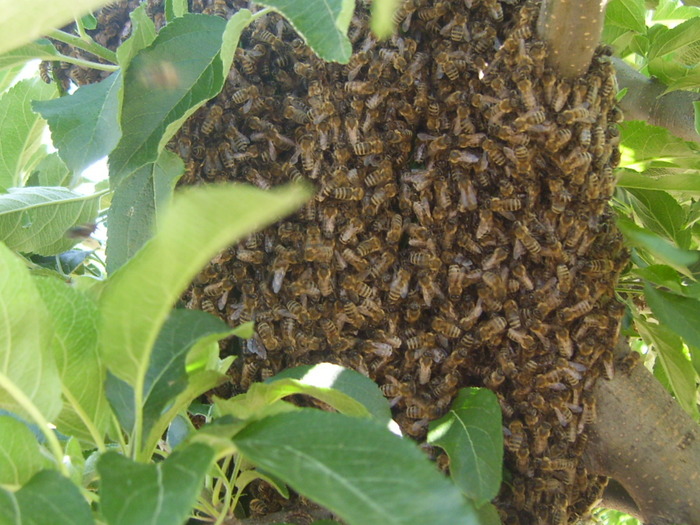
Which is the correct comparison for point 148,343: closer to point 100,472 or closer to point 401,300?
point 100,472

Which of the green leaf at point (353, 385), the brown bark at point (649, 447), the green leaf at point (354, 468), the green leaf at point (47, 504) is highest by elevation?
the green leaf at point (354, 468)

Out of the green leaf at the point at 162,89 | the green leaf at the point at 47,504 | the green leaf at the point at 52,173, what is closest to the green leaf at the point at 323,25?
the green leaf at the point at 162,89

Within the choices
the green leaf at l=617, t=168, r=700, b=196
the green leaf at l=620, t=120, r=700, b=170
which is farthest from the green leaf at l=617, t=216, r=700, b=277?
the green leaf at l=620, t=120, r=700, b=170

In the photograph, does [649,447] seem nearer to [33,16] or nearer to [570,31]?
[570,31]

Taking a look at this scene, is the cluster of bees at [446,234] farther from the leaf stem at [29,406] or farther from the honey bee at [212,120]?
the leaf stem at [29,406]

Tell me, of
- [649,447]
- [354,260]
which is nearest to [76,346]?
[354,260]

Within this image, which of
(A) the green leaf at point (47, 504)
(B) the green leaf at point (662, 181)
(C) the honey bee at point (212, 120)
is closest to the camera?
(A) the green leaf at point (47, 504)
